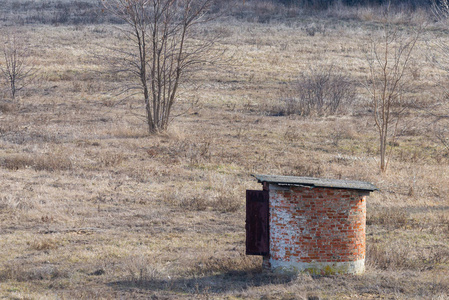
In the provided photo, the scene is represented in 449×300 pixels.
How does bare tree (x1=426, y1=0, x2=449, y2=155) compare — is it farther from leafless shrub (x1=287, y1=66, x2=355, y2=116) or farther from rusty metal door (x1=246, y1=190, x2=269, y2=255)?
rusty metal door (x1=246, y1=190, x2=269, y2=255)

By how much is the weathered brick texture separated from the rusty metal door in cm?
13

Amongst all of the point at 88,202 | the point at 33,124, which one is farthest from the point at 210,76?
the point at 88,202

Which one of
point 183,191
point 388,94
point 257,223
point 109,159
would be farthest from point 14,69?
point 257,223

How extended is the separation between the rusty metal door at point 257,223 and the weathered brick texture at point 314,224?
13 centimetres

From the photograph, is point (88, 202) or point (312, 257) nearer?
point (312, 257)

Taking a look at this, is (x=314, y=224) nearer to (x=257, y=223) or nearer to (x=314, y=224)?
(x=314, y=224)

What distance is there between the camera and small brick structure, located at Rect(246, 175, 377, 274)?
7020mm

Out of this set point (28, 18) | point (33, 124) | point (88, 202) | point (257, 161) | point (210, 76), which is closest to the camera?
point (88, 202)

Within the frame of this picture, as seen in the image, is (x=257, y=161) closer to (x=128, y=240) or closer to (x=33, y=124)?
(x=128, y=240)

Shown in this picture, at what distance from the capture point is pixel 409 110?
25609 millimetres

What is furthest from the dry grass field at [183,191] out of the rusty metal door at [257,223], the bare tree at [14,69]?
the bare tree at [14,69]

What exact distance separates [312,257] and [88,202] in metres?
5.53

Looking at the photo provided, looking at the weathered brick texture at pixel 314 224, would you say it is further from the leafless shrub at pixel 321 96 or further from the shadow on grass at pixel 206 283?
the leafless shrub at pixel 321 96

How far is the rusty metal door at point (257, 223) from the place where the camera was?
731 centimetres
